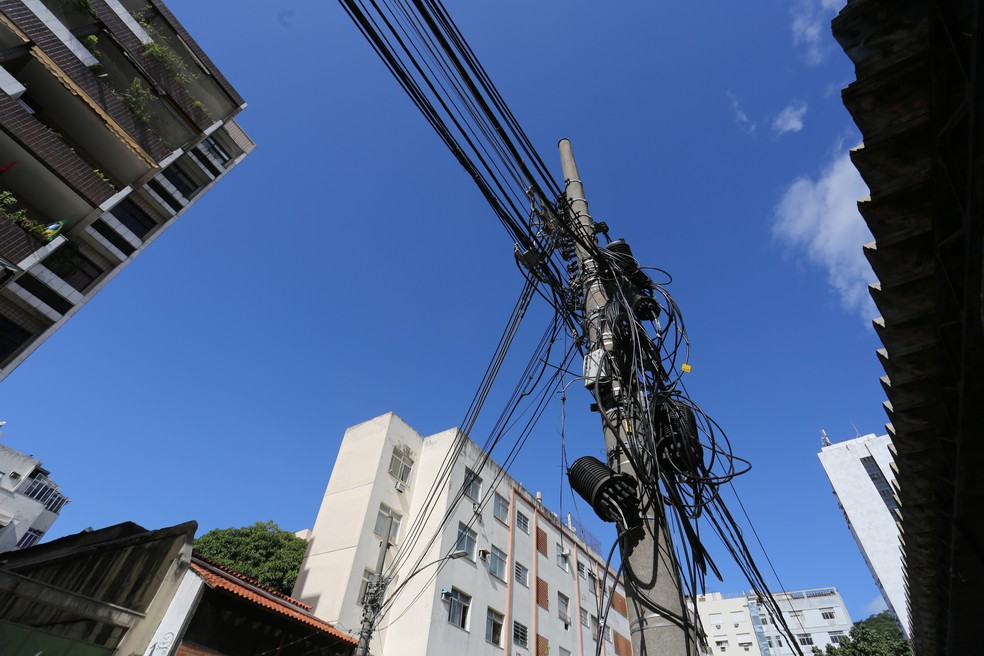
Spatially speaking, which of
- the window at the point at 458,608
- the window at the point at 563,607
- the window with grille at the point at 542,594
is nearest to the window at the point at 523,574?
the window with grille at the point at 542,594

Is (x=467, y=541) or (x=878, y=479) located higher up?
(x=878, y=479)

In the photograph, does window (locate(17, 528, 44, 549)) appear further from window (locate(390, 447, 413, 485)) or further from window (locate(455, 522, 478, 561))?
window (locate(455, 522, 478, 561))

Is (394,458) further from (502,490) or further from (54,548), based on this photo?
Result: (54,548)

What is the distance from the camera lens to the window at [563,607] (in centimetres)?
2383

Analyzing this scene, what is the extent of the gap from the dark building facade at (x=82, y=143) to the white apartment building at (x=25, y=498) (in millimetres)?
25747

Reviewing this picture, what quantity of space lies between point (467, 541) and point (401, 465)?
14.6 feet

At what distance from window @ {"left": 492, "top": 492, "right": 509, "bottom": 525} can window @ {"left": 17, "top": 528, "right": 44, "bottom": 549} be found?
3363 cm

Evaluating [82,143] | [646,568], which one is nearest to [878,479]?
[646,568]

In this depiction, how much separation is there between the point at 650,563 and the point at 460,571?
56.2ft

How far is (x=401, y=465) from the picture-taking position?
21188mm

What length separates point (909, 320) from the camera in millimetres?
4102

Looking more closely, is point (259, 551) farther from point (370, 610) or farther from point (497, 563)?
point (370, 610)

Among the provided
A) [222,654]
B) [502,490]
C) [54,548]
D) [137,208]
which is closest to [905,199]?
[222,654]

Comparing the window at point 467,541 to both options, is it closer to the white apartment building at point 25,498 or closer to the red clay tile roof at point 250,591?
the red clay tile roof at point 250,591
